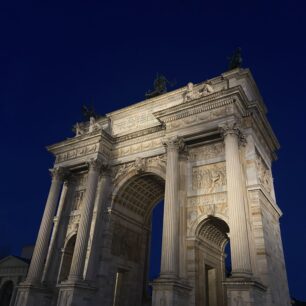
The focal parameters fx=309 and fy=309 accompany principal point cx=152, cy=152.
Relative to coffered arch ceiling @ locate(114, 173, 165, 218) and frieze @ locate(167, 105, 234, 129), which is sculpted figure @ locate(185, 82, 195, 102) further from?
coffered arch ceiling @ locate(114, 173, 165, 218)

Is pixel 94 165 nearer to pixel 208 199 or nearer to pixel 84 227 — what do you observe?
pixel 84 227

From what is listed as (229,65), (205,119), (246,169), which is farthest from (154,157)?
(229,65)

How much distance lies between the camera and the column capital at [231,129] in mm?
18203

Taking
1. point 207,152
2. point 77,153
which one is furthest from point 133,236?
Answer: point 207,152

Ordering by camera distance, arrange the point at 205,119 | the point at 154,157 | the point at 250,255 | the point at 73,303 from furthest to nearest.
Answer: the point at 154,157 < the point at 205,119 < the point at 73,303 < the point at 250,255

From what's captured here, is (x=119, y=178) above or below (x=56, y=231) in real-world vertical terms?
above

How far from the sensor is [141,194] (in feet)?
84.4

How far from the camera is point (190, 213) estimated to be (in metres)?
18.8

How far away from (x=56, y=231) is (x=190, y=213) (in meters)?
11.7

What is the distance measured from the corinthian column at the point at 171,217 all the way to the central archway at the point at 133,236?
3338mm

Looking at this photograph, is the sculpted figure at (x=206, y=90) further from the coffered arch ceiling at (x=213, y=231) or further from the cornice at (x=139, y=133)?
the coffered arch ceiling at (x=213, y=231)

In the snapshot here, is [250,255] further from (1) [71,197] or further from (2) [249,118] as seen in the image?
(1) [71,197]

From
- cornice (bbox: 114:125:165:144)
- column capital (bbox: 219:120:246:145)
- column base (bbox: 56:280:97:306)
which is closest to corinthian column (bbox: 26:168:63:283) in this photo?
column base (bbox: 56:280:97:306)

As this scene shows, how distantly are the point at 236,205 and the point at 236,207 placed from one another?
0.37 ft
